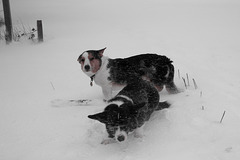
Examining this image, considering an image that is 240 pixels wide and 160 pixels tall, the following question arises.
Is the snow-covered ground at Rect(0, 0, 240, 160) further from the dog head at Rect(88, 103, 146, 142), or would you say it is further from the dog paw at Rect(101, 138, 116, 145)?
the dog head at Rect(88, 103, 146, 142)

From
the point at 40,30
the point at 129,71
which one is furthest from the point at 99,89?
the point at 40,30

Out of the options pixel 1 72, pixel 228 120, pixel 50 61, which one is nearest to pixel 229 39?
pixel 228 120

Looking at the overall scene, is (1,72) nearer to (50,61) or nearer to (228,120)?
(50,61)

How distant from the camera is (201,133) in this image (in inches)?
148

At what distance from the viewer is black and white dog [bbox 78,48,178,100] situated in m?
5.29

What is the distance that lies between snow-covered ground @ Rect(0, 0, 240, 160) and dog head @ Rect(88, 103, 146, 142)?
1.01 feet

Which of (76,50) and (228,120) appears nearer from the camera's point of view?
(228,120)

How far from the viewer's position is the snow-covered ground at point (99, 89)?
12.1 feet

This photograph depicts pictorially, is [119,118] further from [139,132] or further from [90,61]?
[90,61]

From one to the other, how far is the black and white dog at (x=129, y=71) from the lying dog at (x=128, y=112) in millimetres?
921

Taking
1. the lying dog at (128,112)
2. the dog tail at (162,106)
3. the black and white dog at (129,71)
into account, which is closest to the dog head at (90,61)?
the black and white dog at (129,71)

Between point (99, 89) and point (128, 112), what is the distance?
2543 mm

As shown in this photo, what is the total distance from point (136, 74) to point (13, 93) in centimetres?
268

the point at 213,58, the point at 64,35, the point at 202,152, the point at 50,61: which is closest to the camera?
the point at 202,152
